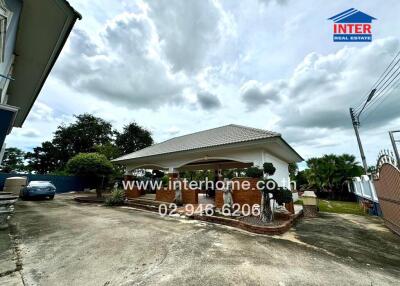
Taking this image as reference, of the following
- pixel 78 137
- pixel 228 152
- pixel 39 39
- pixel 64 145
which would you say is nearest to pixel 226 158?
pixel 228 152

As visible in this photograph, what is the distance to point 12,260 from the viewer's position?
322 centimetres

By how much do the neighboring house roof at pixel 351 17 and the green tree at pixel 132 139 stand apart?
87.9ft

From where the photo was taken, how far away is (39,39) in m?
3.90

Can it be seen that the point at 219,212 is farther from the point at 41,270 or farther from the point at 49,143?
the point at 49,143

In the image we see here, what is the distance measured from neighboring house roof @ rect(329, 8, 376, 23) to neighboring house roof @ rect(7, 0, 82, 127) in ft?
28.9

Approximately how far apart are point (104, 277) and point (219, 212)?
17.7ft

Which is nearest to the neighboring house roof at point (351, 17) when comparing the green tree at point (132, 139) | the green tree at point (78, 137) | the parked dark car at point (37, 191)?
the parked dark car at point (37, 191)

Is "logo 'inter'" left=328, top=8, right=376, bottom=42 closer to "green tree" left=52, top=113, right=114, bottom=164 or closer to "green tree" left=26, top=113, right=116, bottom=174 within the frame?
"green tree" left=26, top=113, right=116, bottom=174

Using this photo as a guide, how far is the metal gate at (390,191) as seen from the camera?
5781 millimetres

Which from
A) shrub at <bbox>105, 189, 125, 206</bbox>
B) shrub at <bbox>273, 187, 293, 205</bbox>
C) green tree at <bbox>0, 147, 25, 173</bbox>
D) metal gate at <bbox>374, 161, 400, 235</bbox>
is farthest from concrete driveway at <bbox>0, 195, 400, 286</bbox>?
green tree at <bbox>0, 147, 25, 173</bbox>

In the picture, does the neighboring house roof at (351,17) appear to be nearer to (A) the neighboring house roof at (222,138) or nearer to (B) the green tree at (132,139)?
(A) the neighboring house roof at (222,138)

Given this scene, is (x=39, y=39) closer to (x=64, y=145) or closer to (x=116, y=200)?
(x=116, y=200)

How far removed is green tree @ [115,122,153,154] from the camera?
28734 millimetres

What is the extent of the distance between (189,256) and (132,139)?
27518 mm
